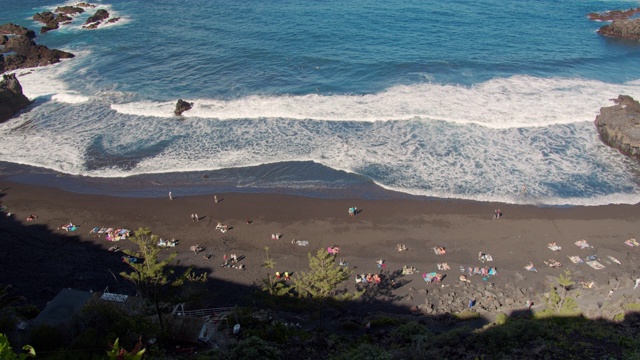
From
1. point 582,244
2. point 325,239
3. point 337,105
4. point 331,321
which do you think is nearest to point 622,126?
point 582,244

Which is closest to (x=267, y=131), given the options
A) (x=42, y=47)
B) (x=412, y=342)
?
(x=412, y=342)

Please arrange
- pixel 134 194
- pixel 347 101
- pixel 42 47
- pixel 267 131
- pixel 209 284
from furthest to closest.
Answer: pixel 42 47 → pixel 347 101 → pixel 267 131 → pixel 134 194 → pixel 209 284

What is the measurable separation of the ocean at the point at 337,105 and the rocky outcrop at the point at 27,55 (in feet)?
6.21

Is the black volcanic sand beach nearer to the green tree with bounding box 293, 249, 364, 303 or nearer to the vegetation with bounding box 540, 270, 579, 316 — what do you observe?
the vegetation with bounding box 540, 270, 579, 316

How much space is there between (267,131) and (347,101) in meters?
9.17

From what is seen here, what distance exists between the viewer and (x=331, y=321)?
22.1 metres

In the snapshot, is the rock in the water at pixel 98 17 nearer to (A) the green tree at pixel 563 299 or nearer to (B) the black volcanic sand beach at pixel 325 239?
(B) the black volcanic sand beach at pixel 325 239

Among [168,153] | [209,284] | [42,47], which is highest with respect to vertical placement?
[42,47]

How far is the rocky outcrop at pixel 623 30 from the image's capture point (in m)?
61.2

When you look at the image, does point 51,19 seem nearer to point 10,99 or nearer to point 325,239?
point 10,99

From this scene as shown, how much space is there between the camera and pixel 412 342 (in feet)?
61.7

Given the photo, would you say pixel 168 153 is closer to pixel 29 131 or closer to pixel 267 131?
pixel 267 131

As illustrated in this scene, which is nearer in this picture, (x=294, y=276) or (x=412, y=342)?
(x=412, y=342)

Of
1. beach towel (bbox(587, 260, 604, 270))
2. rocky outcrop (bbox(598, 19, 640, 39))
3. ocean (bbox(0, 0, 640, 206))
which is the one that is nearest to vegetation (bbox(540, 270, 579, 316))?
beach towel (bbox(587, 260, 604, 270))
